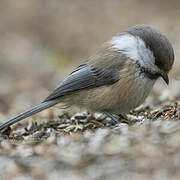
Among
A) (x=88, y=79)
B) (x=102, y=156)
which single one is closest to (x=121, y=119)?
(x=88, y=79)

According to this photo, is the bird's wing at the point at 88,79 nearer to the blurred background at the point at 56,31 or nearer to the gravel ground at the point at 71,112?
the gravel ground at the point at 71,112

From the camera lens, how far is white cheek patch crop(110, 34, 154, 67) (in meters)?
3.51

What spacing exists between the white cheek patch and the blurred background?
2529 mm

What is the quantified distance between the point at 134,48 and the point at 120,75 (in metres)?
0.28

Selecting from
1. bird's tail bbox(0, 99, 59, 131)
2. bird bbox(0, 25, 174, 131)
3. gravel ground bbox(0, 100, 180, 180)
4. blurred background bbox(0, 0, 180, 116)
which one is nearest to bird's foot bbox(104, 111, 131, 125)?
bird bbox(0, 25, 174, 131)

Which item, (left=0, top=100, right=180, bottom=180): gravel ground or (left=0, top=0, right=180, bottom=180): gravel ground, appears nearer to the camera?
(left=0, top=100, right=180, bottom=180): gravel ground

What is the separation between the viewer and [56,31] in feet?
29.2

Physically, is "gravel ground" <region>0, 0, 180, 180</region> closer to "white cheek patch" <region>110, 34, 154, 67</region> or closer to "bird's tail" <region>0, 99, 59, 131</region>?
"bird's tail" <region>0, 99, 59, 131</region>

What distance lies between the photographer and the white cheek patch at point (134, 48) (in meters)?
3.51

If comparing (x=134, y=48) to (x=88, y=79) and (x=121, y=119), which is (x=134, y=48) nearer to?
(x=88, y=79)

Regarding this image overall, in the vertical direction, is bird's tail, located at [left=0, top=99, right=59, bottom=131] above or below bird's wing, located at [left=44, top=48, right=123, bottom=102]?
below

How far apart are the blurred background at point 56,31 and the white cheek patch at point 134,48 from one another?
2.53m

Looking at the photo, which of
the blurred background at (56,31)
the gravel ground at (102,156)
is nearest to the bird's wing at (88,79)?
the gravel ground at (102,156)

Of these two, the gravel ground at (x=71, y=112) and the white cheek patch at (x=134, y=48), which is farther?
the white cheek patch at (x=134, y=48)
